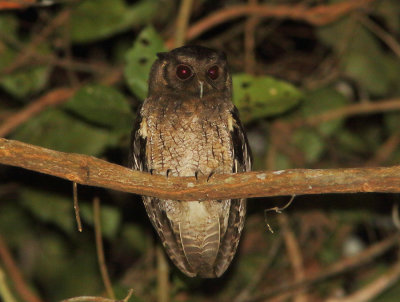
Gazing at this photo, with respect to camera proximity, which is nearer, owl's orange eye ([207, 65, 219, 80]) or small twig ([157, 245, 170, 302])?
owl's orange eye ([207, 65, 219, 80])

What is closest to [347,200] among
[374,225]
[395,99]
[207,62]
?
[374,225]

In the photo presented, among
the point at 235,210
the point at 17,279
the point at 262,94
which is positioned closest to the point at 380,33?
the point at 262,94

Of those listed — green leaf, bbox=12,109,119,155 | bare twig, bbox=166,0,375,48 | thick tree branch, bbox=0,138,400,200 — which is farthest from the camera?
bare twig, bbox=166,0,375,48

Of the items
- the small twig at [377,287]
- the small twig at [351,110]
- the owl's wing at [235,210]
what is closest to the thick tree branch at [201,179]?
the owl's wing at [235,210]

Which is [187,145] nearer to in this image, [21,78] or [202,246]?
[202,246]

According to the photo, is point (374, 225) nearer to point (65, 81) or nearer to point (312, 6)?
point (312, 6)

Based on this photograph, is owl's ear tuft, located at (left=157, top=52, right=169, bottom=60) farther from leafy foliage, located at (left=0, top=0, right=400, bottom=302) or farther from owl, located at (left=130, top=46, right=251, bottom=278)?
leafy foliage, located at (left=0, top=0, right=400, bottom=302)

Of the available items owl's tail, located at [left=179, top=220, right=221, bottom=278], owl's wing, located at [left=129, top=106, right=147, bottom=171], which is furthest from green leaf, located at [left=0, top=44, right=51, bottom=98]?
owl's tail, located at [left=179, top=220, right=221, bottom=278]
